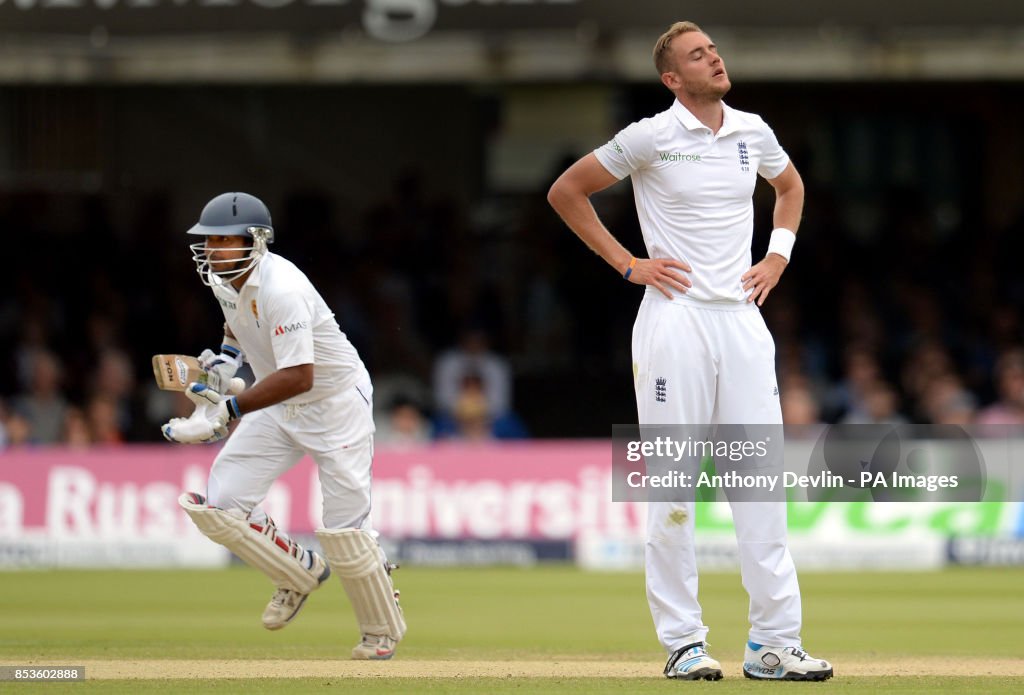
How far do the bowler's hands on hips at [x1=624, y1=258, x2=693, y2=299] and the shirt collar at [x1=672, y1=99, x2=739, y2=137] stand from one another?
1.52ft

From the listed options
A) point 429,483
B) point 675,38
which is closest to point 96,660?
point 675,38

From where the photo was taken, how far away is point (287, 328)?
6.38 metres

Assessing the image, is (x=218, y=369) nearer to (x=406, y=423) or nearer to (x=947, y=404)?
(x=406, y=423)

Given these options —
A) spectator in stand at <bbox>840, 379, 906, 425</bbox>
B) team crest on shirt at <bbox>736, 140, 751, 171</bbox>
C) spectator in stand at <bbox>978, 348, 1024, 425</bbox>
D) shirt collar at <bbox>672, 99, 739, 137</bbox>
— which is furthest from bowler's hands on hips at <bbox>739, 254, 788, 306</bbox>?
spectator in stand at <bbox>978, 348, 1024, 425</bbox>

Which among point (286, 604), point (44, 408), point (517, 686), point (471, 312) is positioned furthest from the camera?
point (471, 312)

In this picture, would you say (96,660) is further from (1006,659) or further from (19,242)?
(19,242)

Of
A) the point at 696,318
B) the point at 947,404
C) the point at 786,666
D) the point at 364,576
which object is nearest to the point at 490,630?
the point at 364,576

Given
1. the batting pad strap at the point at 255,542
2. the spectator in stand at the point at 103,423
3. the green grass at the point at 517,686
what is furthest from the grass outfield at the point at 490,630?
the spectator in stand at the point at 103,423

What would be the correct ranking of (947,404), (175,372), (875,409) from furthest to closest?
1. (947,404)
2. (875,409)
3. (175,372)

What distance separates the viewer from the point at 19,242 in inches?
619

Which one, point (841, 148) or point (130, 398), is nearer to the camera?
point (130, 398)

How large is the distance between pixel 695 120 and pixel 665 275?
1.80 ft

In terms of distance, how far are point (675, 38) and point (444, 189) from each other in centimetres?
1121

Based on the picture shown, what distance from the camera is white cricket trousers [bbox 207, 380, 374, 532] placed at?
6.67 metres
